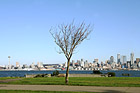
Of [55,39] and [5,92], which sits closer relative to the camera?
[5,92]

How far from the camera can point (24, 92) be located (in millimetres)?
16156

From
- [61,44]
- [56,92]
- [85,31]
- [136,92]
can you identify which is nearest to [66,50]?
[61,44]

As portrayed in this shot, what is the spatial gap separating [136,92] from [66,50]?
30.7 ft

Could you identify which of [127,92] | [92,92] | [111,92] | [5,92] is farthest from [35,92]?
[127,92]

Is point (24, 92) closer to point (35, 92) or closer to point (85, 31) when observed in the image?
point (35, 92)

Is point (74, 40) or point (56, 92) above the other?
point (74, 40)

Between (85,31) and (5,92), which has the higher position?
(85,31)

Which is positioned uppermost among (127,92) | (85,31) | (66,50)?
(85,31)

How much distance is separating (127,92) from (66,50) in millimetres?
8949

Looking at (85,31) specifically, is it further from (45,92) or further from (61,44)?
(45,92)

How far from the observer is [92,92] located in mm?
16047

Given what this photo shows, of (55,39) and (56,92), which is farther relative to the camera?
(55,39)

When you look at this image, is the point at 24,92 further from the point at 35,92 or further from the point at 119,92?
the point at 119,92

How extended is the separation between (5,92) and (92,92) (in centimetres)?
616
